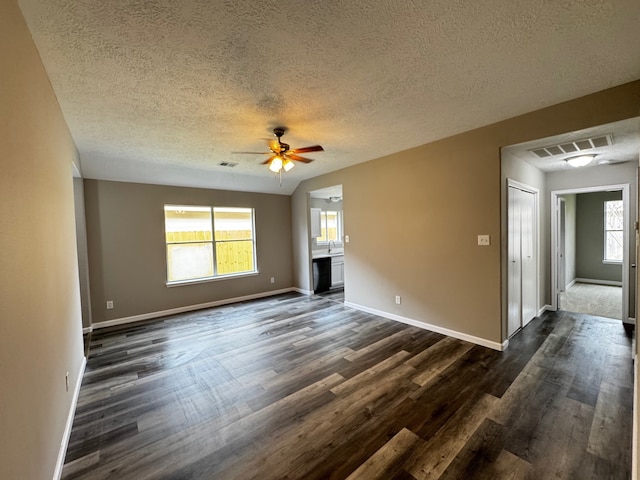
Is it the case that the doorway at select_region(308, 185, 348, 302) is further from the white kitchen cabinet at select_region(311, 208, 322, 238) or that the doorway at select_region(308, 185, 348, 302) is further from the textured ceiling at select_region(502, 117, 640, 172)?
the textured ceiling at select_region(502, 117, 640, 172)

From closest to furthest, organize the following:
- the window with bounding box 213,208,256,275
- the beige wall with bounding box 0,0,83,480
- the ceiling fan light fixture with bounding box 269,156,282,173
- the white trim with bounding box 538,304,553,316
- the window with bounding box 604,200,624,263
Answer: the beige wall with bounding box 0,0,83,480
the ceiling fan light fixture with bounding box 269,156,282,173
the white trim with bounding box 538,304,553,316
the window with bounding box 213,208,256,275
the window with bounding box 604,200,624,263

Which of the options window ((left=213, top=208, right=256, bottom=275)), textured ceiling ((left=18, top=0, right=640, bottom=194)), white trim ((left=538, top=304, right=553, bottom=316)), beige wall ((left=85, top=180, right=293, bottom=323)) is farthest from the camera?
window ((left=213, top=208, right=256, bottom=275))

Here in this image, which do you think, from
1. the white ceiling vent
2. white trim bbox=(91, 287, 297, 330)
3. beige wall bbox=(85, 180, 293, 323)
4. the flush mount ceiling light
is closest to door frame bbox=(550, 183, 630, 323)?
the flush mount ceiling light

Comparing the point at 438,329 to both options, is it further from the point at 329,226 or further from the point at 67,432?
the point at 329,226

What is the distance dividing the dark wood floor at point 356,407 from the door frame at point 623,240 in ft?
2.05

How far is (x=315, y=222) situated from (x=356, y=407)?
4668 millimetres

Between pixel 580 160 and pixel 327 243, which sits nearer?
pixel 580 160

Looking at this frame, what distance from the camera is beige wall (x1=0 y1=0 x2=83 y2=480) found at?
45.0 inches

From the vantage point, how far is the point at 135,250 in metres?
4.70

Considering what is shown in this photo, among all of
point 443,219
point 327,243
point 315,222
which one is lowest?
point 327,243

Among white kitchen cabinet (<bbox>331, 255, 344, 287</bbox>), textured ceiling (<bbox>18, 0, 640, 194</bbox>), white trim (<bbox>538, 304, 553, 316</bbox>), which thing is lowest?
white trim (<bbox>538, 304, 553, 316</bbox>)

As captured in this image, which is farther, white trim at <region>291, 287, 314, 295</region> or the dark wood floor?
→ white trim at <region>291, 287, 314, 295</region>

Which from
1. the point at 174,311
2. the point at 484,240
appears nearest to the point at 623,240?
the point at 484,240

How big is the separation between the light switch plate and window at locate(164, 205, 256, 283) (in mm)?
4473
